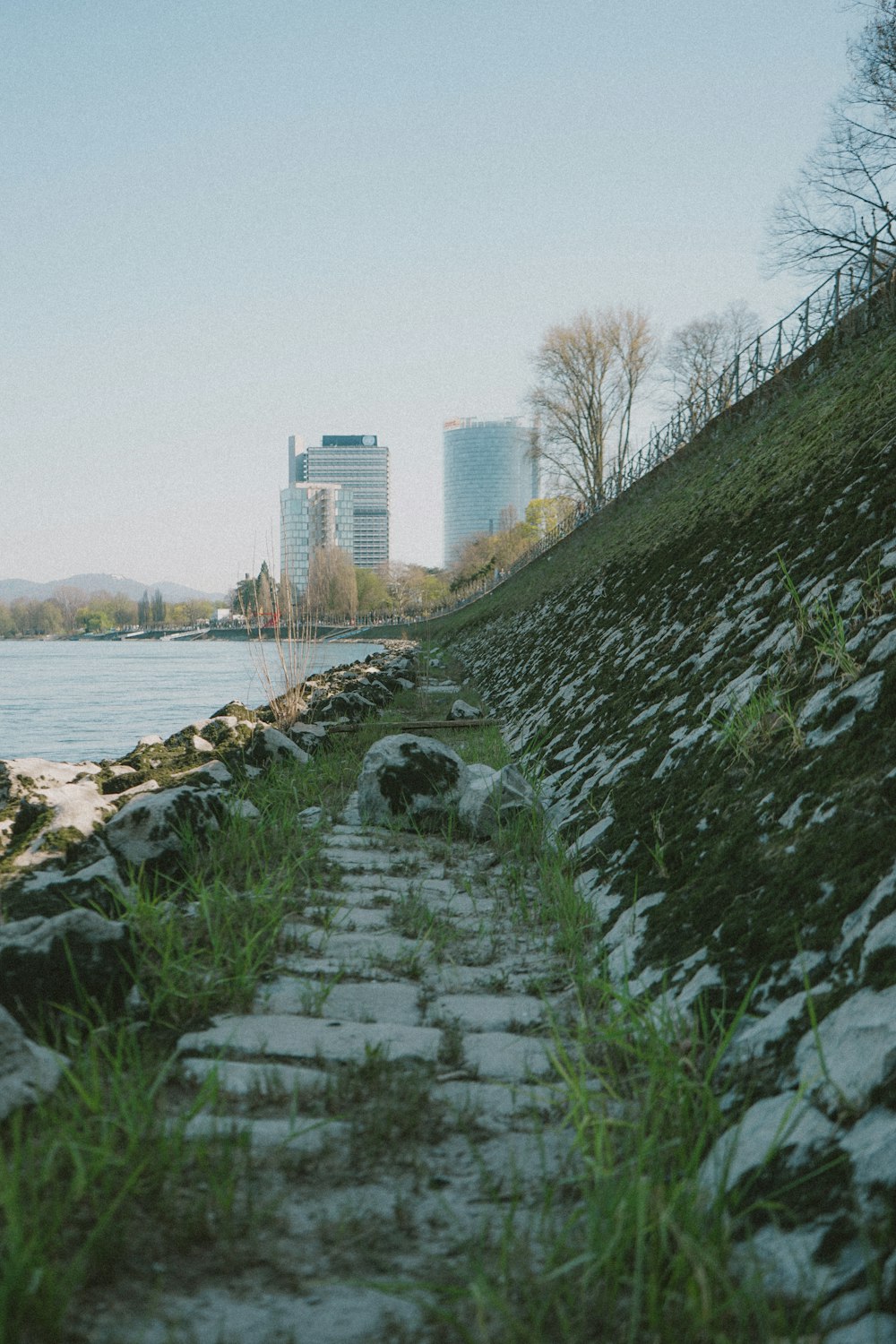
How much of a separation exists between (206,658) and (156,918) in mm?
41649

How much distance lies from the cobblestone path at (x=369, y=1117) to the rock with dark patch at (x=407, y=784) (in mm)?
1514

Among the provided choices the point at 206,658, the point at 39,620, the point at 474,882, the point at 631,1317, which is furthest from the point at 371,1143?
the point at 39,620

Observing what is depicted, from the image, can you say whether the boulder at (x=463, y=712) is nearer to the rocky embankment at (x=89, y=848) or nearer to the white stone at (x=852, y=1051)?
the rocky embankment at (x=89, y=848)

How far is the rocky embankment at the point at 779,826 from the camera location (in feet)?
4.85

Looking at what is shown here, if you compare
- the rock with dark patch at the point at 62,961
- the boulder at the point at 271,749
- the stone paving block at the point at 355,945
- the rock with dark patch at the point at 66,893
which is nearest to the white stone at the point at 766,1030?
the stone paving block at the point at 355,945

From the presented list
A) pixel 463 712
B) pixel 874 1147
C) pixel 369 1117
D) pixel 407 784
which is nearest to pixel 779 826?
pixel 874 1147

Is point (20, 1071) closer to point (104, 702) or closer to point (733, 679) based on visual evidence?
point (733, 679)

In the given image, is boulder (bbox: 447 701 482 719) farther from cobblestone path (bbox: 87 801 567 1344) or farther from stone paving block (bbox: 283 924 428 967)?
stone paving block (bbox: 283 924 428 967)

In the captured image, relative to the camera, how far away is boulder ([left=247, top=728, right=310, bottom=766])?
6.67 metres

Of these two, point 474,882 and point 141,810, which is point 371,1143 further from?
point 141,810

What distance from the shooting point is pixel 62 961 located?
7.76 feet

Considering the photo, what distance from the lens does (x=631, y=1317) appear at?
1.26m

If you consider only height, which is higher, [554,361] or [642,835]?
[554,361]

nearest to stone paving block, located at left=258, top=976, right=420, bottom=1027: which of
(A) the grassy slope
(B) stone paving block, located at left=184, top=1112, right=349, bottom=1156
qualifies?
(B) stone paving block, located at left=184, top=1112, right=349, bottom=1156
